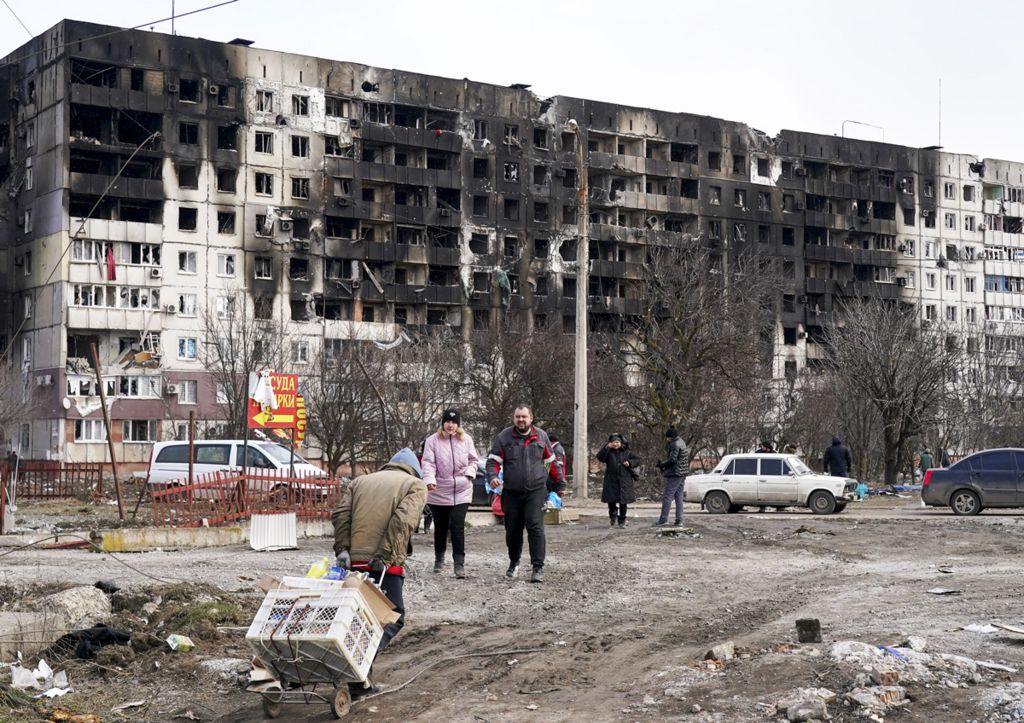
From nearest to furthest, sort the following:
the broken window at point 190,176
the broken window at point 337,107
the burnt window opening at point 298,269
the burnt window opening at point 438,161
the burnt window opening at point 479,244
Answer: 1. the broken window at point 190,176
2. the burnt window opening at point 298,269
3. the broken window at point 337,107
4. the burnt window opening at point 438,161
5. the burnt window opening at point 479,244

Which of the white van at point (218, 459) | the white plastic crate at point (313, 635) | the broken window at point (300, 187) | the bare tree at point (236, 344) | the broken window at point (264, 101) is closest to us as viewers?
the white plastic crate at point (313, 635)

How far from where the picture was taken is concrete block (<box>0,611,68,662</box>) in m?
12.1

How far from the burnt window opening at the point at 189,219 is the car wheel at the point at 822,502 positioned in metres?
54.4

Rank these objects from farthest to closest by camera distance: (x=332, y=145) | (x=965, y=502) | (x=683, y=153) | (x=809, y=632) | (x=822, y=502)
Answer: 1. (x=683, y=153)
2. (x=332, y=145)
3. (x=822, y=502)
4. (x=965, y=502)
5. (x=809, y=632)

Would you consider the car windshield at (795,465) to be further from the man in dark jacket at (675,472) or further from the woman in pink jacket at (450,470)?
the woman in pink jacket at (450,470)

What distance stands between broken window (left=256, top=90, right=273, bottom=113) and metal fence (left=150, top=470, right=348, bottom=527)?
59441mm

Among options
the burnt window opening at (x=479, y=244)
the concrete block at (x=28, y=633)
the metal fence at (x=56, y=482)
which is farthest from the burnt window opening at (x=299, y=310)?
the concrete block at (x=28, y=633)

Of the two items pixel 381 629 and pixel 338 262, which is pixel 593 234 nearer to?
pixel 338 262

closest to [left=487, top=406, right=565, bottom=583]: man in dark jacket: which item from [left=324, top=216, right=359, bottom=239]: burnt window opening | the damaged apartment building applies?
the damaged apartment building

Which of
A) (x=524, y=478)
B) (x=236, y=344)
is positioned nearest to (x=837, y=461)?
(x=524, y=478)

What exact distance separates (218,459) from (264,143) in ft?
160

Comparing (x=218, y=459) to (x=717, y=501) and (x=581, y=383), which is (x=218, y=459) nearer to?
(x=581, y=383)

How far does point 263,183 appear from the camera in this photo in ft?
271

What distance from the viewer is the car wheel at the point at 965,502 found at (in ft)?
101
